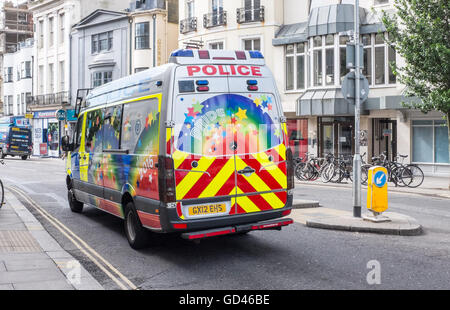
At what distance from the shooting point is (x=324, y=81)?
2648cm

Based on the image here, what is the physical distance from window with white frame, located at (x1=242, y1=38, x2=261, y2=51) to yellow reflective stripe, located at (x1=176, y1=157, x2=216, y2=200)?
2428 cm

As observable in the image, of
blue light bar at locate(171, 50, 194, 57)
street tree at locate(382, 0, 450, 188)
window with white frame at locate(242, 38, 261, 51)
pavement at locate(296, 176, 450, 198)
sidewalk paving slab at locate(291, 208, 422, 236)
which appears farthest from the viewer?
window with white frame at locate(242, 38, 261, 51)

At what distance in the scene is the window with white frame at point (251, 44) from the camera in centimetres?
3061

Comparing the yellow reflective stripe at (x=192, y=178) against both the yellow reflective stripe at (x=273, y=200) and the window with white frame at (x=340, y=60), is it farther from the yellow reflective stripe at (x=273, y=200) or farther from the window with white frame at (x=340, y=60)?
the window with white frame at (x=340, y=60)

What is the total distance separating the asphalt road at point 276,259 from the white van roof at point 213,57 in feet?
8.97

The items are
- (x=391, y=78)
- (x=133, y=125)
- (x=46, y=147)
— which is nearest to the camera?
(x=133, y=125)

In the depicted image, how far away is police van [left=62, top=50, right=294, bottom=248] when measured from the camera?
6.83 metres

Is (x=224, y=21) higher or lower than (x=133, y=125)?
higher

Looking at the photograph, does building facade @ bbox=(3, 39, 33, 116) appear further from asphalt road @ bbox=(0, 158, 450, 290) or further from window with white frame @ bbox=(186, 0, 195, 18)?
asphalt road @ bbox=(0, 158, 450, 290)


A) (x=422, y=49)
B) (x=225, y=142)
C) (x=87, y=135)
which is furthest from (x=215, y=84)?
(x=422, y=49)

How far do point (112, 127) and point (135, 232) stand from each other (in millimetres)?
1985

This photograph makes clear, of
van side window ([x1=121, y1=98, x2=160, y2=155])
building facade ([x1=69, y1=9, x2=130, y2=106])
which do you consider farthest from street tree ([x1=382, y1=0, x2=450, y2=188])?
building facade ([x1=69, y1=9, x2=130, y2=106])

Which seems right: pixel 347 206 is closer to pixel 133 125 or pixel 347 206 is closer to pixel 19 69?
pixel 133 125
